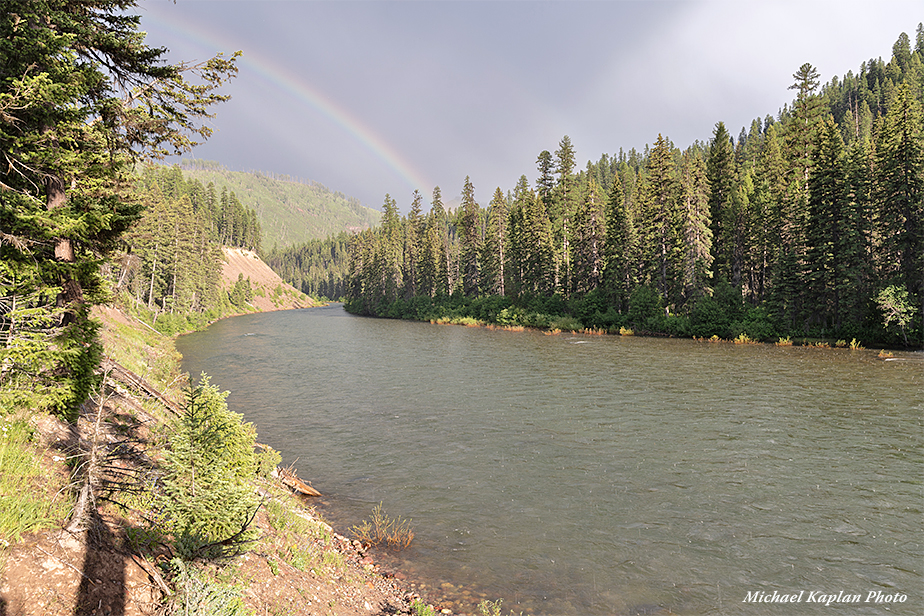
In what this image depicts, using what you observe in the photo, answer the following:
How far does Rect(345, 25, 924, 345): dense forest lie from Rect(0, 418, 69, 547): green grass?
42886 millimetres

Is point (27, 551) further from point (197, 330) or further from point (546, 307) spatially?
point (197, 330)

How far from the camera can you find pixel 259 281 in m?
127

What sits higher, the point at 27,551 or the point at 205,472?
the point at 205,472

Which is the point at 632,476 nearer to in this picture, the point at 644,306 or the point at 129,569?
the point at 129,569

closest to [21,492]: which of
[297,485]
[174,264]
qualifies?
[297,485]

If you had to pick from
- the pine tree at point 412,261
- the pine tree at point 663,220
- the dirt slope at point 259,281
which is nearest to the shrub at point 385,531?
the pine tree at point 663,220

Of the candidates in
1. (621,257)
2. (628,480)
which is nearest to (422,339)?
(621,257)

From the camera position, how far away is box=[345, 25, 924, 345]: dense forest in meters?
34.2

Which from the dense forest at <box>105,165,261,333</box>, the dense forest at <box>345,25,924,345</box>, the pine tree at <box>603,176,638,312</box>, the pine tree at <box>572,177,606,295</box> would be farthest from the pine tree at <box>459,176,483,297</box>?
the dense forest at <box>105,165,261,333</box>

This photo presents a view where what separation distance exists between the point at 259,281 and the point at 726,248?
116667mm

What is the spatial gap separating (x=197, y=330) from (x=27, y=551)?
204ft

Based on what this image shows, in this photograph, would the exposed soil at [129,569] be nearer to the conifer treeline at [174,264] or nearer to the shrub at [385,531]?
the shrub at [385,531]

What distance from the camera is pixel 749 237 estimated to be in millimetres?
49219

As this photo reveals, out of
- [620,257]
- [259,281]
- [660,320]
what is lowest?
[660,320]
